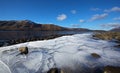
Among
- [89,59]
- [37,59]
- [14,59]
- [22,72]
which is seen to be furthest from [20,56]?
[89,59]

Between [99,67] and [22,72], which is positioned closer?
[22,72]

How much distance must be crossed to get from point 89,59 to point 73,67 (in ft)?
5.53

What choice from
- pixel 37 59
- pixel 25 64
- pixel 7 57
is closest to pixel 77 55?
pixel 37 59

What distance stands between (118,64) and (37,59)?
15.8ft

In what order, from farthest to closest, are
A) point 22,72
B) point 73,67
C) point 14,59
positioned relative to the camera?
point 14,59 < point 73,67 < point 22,72

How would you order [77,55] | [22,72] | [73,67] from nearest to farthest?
1. [22,72]
2. [73,67]
3. [77,55]

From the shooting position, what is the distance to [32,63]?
8414 mm

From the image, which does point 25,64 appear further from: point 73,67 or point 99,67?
point 99,67

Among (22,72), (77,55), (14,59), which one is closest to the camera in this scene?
(22,72)

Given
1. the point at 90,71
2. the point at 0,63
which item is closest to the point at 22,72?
the point at 0,63

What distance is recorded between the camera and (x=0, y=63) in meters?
8.25

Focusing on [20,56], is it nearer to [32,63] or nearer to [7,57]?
[7,57]

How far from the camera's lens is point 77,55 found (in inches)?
397

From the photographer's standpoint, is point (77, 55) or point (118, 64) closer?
point (118, 64)
